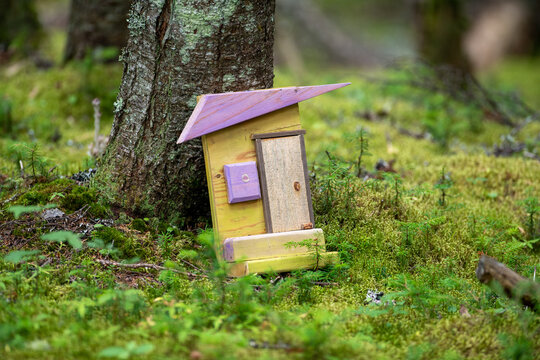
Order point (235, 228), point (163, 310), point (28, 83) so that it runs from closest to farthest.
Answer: point (163, 310) → point (235, 228) → point (28, 83)

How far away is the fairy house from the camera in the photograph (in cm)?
301

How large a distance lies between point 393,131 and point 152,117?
4150mm

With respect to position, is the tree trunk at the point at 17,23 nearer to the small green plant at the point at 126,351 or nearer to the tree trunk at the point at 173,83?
the tree trunk at the point at 173,83

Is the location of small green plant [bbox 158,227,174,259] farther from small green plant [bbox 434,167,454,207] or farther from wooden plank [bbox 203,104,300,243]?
small green plant [bbox 434,167,454,207]

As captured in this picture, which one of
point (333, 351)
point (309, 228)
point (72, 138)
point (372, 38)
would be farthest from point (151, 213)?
point (372, 38)

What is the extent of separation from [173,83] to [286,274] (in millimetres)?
1478

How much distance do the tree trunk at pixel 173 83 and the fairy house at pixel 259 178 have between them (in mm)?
337

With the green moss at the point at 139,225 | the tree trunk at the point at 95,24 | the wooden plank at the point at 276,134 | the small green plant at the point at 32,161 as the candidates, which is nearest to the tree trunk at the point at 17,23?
the tree trunk at the point at 95,24

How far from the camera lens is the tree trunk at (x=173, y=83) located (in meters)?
3.20

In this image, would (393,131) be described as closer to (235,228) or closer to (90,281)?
(235,228)

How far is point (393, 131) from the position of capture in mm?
6648

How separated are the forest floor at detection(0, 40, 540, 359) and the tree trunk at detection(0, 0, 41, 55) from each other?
3.11 meters

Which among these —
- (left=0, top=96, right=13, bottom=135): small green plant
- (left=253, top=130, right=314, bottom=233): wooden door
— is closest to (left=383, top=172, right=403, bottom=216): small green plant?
(left=253, top=130, right=314, bottom=233): wooden door

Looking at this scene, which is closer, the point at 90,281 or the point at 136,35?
the point at 90,281
